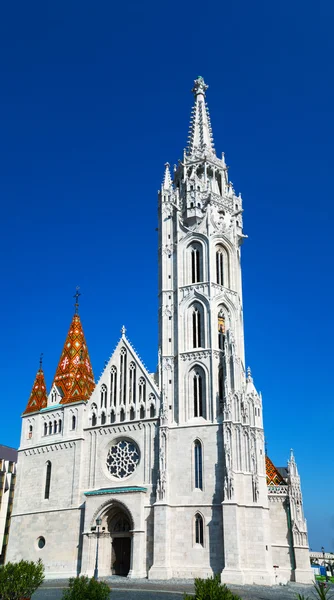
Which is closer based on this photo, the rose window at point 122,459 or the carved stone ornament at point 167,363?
the rose window at point 122,459

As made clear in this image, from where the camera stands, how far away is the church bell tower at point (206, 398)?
117ft

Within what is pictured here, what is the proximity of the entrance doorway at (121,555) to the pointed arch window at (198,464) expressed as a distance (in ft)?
21.1

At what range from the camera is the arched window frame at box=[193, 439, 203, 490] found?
3722cm

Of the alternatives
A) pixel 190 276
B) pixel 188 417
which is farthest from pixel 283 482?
pixel 190 276

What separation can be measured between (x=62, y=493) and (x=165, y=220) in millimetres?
21623

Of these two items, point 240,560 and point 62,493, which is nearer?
Answer: point 240,560

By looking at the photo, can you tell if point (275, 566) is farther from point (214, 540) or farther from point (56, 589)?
point (56, 589)

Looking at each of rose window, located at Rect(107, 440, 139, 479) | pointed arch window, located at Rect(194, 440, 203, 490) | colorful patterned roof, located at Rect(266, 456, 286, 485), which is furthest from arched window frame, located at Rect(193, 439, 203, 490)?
colorful patterned roof, located at Rect(266, 456, 286, 485)

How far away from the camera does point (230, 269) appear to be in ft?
149

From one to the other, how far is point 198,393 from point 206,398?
31.7 inches

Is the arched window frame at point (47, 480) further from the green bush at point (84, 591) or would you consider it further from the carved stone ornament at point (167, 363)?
the green bush at point (84, 591)

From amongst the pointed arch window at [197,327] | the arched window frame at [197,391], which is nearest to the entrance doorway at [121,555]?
the arched window frame at [197,391]

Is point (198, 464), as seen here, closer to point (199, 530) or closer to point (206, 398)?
point (199, 530)

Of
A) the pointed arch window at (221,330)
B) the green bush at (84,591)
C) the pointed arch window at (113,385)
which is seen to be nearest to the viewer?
the green bush at (84,591)
